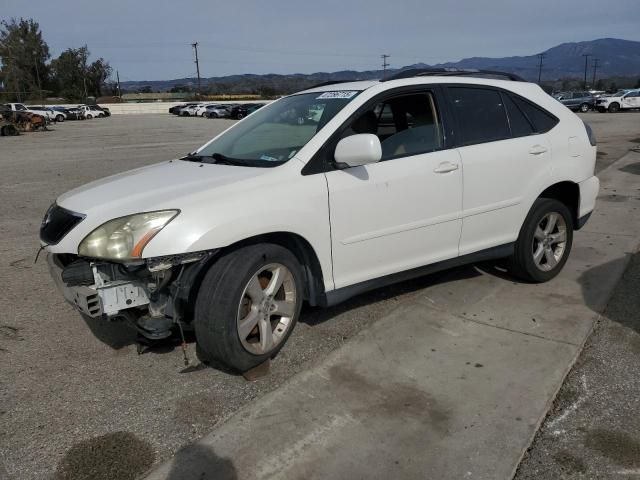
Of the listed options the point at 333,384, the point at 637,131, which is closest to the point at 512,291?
the point at 333,384

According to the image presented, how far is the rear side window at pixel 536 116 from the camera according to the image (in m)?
4.46

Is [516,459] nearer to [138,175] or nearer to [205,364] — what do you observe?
[205,364]

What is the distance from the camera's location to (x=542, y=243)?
461 centimetres

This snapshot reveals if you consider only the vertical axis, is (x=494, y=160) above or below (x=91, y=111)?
above

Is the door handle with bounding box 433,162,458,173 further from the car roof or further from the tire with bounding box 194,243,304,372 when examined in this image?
the tire with bounding box 194,243,304,372

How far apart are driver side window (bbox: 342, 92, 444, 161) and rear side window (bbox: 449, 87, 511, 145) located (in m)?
0.23

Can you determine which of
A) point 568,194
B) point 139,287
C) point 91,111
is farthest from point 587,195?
point 91,111

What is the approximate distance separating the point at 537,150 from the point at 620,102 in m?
39.3

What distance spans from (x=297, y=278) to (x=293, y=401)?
746 mm

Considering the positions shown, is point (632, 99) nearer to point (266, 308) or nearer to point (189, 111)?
point (189, 111)

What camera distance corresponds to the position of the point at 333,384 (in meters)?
3.12

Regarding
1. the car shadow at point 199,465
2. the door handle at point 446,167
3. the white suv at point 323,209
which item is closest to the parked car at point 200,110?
the white suv at point 323,209

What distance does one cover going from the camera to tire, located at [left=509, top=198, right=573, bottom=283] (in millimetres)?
4453

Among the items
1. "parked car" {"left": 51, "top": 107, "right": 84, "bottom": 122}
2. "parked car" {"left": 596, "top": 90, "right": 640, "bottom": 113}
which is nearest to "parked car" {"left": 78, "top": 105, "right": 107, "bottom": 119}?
"parked car" {"left": 51, "top": 107, "right": 84, "bottom": 122}
